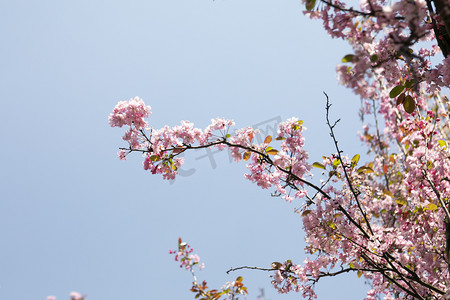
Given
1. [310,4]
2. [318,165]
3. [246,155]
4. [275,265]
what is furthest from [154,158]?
[310,4]

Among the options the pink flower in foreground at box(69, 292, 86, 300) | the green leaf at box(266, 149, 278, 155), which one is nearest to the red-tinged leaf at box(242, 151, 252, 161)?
the green leaf at box(266, 149, 278, 155)

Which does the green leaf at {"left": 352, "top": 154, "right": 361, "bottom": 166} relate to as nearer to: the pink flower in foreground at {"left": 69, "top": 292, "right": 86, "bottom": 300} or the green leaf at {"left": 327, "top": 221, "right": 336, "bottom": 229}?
the green leaf at {"left": 327, "top": 221, "right": 336, "bottom": 229}

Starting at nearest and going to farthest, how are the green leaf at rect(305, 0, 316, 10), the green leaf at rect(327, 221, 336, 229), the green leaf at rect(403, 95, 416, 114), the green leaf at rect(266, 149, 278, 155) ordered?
the green leaf at rect(305, 0, 316, 10) → the green leaf at rect(403, 95, 416, 114) → the green leaf at rect(327, 221, 336, 229) → the green leaf at rect(266, 149, 278, 155)

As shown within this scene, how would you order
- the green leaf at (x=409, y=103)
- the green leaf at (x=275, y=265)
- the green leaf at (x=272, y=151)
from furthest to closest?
the green leaf at (x=275, y=265)
the green leaf at (x=272, y=151)
the green leaf at (x=409, y=103)

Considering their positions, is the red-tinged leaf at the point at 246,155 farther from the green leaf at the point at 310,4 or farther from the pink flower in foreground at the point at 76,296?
the pink flower in foreground at the point at 76,296

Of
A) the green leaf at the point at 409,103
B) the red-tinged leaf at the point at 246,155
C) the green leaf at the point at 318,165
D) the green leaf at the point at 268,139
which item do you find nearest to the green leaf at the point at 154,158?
the red-tinged leaf at the point at 246,155

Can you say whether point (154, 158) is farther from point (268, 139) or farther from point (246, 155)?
point (268, 139)

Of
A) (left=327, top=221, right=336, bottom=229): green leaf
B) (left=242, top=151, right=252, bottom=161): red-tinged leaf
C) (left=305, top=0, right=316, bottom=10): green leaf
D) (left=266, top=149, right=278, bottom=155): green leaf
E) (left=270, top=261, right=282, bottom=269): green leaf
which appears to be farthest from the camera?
(left=270, top=261, right=282, bottom=269): green leaf

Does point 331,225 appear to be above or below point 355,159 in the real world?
below

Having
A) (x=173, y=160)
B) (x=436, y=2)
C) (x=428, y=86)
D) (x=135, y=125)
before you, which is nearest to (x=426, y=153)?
(x=428, y=86)

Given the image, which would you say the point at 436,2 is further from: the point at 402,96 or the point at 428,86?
the point at 428,86

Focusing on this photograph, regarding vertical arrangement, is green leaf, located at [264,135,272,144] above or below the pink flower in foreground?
above

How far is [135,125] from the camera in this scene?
3.31m

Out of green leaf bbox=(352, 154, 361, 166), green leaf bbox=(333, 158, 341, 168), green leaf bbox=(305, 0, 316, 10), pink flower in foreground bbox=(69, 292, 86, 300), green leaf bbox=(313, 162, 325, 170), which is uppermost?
green leaf bbox=(305, 0, 316, 10)
